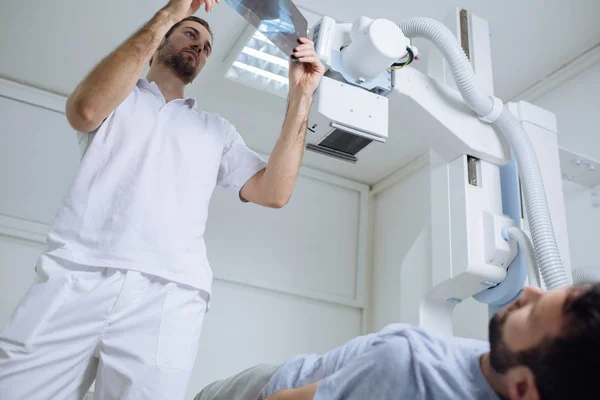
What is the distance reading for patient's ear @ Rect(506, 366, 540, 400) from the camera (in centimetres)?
59

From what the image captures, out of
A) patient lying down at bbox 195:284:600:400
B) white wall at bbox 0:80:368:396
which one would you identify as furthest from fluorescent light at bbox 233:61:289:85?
patient lying down at bbox 195:284:600:400

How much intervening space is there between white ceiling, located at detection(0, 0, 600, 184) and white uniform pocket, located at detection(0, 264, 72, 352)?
5.44ft

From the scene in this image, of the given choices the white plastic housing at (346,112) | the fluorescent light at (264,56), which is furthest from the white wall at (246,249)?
the white plastic housing at (346,112)

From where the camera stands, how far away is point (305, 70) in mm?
1484

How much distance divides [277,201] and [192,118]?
34 cm

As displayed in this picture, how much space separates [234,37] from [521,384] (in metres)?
2.28

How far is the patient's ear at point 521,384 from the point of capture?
1.94ft

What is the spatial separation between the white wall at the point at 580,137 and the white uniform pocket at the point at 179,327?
1647 millimetres

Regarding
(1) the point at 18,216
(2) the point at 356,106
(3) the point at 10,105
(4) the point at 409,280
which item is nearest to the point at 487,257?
(4) the point at 409,280

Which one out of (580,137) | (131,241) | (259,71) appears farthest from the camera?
(259,71)

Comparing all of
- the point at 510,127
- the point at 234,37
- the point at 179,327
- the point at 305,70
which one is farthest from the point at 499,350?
the point at 234,37

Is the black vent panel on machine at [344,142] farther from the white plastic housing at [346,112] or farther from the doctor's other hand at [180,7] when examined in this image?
the doctor's other hand at [180,7]

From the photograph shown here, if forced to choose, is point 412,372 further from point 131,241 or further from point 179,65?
point 179,65

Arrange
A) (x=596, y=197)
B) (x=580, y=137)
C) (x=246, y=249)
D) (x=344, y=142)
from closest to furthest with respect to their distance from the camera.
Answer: (x=344, y=142), (x=596, y=197), (x=580, y=137), (x=246, y=249)
